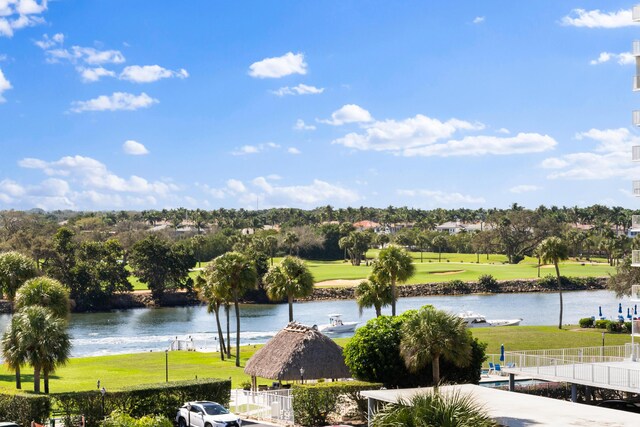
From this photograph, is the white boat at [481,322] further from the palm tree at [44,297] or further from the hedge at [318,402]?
the hedge at [318,402]

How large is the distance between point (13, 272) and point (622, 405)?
38314 millimetres

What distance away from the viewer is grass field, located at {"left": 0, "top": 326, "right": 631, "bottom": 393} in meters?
56.4

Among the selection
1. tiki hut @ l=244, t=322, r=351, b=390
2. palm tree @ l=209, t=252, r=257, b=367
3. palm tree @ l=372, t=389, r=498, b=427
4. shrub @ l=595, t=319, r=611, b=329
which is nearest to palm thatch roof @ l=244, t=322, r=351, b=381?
tiki hut @ l=244, t=322, r=351, b=390

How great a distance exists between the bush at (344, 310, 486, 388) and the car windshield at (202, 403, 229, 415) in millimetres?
9389

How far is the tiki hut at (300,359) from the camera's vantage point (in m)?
48.4

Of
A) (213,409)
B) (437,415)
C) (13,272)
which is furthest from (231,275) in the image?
(437,415)

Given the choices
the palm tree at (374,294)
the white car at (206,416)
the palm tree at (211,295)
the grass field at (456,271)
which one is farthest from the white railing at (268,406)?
the grass field at (456,271)

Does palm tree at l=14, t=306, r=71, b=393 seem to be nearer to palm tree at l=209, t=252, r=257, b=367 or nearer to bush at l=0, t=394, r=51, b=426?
bush at l=0, t=394, r=51, b=426

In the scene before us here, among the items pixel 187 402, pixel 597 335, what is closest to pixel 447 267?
pixel 597 335

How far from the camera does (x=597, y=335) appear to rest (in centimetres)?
7925

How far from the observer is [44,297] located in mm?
52594

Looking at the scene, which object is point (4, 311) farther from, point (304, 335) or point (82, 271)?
point (304, 335)

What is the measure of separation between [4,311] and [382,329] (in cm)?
10117

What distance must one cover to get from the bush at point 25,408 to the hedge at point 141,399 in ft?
1.80
